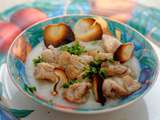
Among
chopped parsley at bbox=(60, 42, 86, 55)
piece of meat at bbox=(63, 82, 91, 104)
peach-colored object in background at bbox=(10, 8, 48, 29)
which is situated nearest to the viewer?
Result: piece of meat at bbox=(63, 82, 91, 104)

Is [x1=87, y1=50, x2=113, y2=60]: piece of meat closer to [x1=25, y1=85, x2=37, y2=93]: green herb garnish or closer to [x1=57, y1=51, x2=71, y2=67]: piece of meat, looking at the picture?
[x1=57, y1=51, x2=71, y2=67]: piece of meat

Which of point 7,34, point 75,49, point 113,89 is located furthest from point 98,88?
point 7,34

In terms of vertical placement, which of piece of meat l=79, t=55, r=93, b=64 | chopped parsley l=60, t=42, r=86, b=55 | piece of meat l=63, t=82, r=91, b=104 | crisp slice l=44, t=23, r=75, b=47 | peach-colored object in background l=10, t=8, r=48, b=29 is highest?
peach-colored object in background l=10, t=8, r=48, b=29

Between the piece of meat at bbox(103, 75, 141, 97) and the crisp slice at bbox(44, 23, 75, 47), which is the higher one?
the crisp slice at bbox(44, 23, 75, 47)

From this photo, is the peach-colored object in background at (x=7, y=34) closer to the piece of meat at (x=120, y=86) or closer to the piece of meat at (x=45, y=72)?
the piece of meat at (x=45, y=72)

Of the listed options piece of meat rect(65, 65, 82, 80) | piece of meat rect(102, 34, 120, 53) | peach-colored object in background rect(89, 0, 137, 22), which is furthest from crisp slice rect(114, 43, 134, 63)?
peach-colored object in background rect(89, 0, 137, 22)

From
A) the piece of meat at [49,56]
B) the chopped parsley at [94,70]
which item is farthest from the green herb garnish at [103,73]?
the piece of meat at [49,56]

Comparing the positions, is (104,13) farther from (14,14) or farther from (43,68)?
(43,68)
